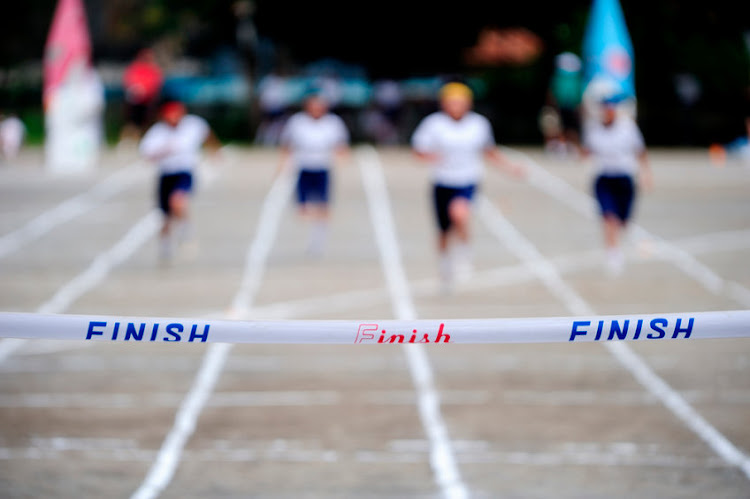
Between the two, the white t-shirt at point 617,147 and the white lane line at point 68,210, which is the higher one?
the white t-shirt at point 617,147

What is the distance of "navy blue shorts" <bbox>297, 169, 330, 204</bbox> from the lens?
16.1 metres

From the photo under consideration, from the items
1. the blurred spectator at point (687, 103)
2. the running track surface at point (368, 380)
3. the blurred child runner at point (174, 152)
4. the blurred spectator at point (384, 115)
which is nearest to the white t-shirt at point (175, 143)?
the blurred child runner at point (174, 152)

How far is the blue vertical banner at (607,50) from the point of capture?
26.1m

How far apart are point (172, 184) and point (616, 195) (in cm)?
513

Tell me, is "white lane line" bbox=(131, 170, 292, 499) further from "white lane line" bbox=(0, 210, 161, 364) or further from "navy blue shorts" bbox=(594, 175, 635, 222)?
"navy blue shorts" bbox=(594, 175, 635, 222)

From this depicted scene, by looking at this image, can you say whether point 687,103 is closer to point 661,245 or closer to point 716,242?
point 716,242

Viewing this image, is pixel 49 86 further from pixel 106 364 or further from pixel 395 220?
pixel 106 364

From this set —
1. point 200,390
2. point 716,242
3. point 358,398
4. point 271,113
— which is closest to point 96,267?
point 200,390

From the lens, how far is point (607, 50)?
26219mm

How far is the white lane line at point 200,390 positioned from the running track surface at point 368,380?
2cm

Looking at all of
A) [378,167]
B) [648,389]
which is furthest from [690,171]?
[648,389]

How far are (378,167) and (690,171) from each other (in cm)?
701

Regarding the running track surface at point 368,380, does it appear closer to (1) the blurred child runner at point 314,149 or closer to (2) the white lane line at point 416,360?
(2) the white lane line at point 416,360

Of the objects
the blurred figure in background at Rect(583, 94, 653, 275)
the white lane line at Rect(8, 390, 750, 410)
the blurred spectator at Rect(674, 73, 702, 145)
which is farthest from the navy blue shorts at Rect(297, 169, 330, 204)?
the blurred spectator at Rect(674, 73, 702, 145)
